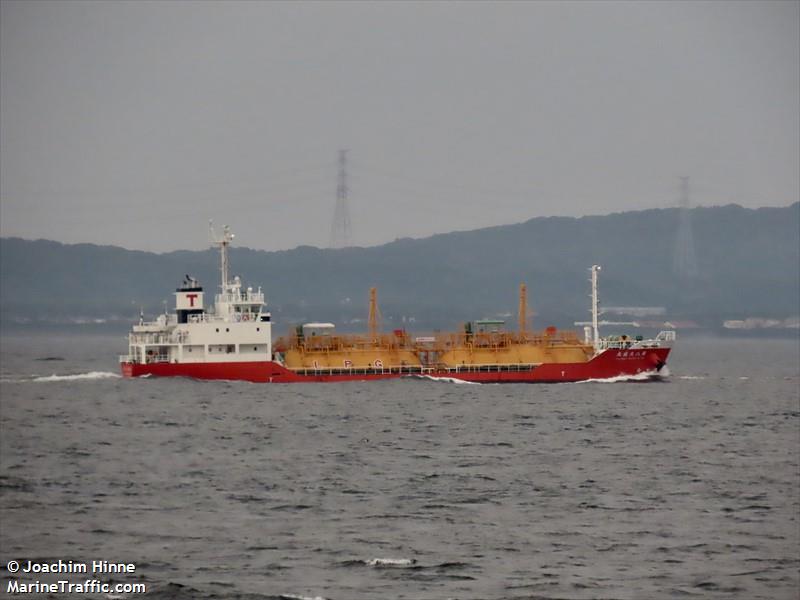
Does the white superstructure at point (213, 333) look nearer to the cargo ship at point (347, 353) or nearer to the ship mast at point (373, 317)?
the cargo ship at point (347, 353)

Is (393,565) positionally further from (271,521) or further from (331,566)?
(271,521)

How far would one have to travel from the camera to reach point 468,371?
261ft

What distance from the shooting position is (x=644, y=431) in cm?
5462

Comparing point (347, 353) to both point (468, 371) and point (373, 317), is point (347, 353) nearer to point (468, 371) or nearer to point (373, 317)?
point (373, 317)

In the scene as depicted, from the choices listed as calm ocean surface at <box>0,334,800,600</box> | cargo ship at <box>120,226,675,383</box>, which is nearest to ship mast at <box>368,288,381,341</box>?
cargo ship at <box>120,226,675,383</box>

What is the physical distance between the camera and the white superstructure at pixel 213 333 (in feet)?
254

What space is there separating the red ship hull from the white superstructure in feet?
1.81


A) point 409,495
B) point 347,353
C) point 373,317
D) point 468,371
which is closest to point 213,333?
point 347,353

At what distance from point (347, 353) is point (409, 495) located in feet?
138

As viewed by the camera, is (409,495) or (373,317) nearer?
(409,495)

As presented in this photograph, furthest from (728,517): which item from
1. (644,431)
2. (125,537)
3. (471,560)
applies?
(644,431)

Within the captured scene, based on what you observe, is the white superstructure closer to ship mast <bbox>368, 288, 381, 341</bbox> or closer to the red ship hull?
the red ship hull

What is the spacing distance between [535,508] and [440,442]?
48.1ft

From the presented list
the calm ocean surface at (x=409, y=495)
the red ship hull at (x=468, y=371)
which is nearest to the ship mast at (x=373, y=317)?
the red ship hull at (x=468, y=371)
